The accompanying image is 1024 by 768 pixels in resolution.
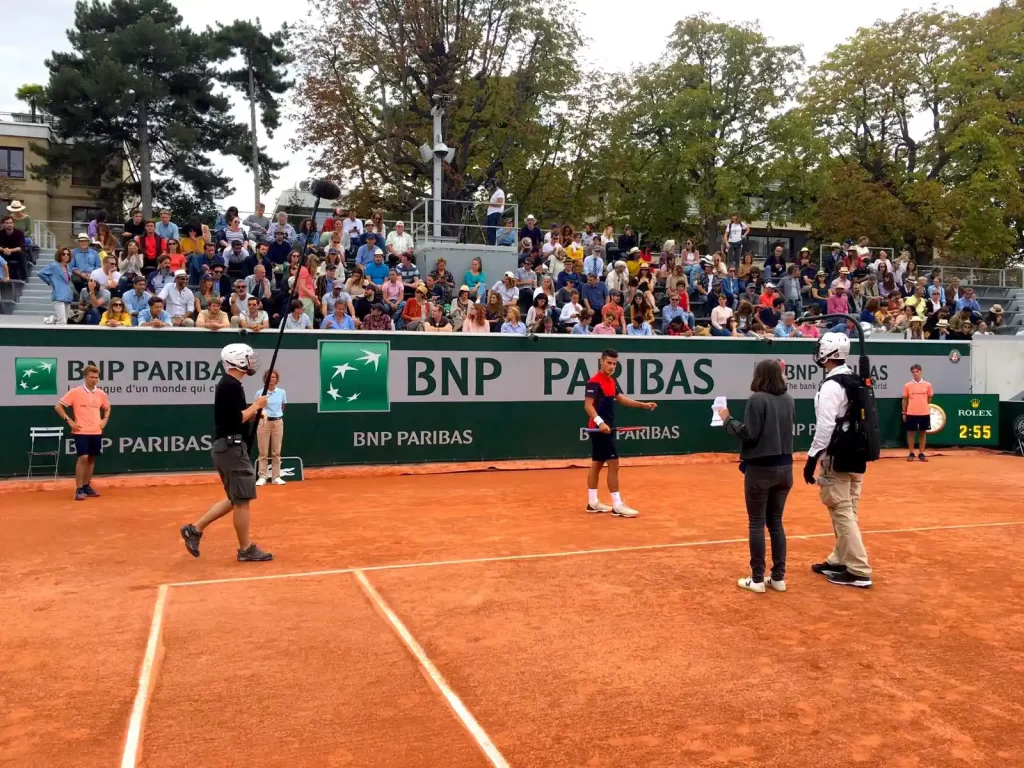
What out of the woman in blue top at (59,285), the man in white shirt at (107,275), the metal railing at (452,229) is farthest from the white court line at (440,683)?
the metal railing at (452,229)

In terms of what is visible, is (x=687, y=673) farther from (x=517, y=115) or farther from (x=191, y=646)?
(x=517, y=115)

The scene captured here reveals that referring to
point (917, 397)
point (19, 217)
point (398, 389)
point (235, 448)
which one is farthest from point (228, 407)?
point (917, 397)

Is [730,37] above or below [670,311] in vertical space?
above

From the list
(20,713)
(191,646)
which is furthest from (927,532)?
(20,713)

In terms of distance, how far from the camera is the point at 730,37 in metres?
36.8

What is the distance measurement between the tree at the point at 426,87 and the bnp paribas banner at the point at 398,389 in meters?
12.2

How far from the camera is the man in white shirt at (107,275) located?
15.8 meters

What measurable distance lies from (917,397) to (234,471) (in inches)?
626

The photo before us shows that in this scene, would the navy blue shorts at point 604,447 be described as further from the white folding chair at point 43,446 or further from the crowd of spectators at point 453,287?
the white folding chair at point 43,446

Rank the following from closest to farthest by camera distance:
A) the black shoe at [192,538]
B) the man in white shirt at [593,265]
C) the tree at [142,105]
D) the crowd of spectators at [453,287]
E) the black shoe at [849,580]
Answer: the black shoe at [849,580], the black shoe at [192,538], the crowd of spectators at [453,287], the man in white shirt at [593,265], the tree at [142,105]

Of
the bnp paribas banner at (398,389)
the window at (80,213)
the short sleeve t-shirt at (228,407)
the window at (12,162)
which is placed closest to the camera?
the short sleeve t-shirt at (228,407)

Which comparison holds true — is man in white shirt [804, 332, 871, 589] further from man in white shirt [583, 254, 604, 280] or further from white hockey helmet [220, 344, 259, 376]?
man in white shirt [583, 254, 604, 280]

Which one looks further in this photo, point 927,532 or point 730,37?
point 730,37

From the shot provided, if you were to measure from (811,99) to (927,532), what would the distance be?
34186mm
